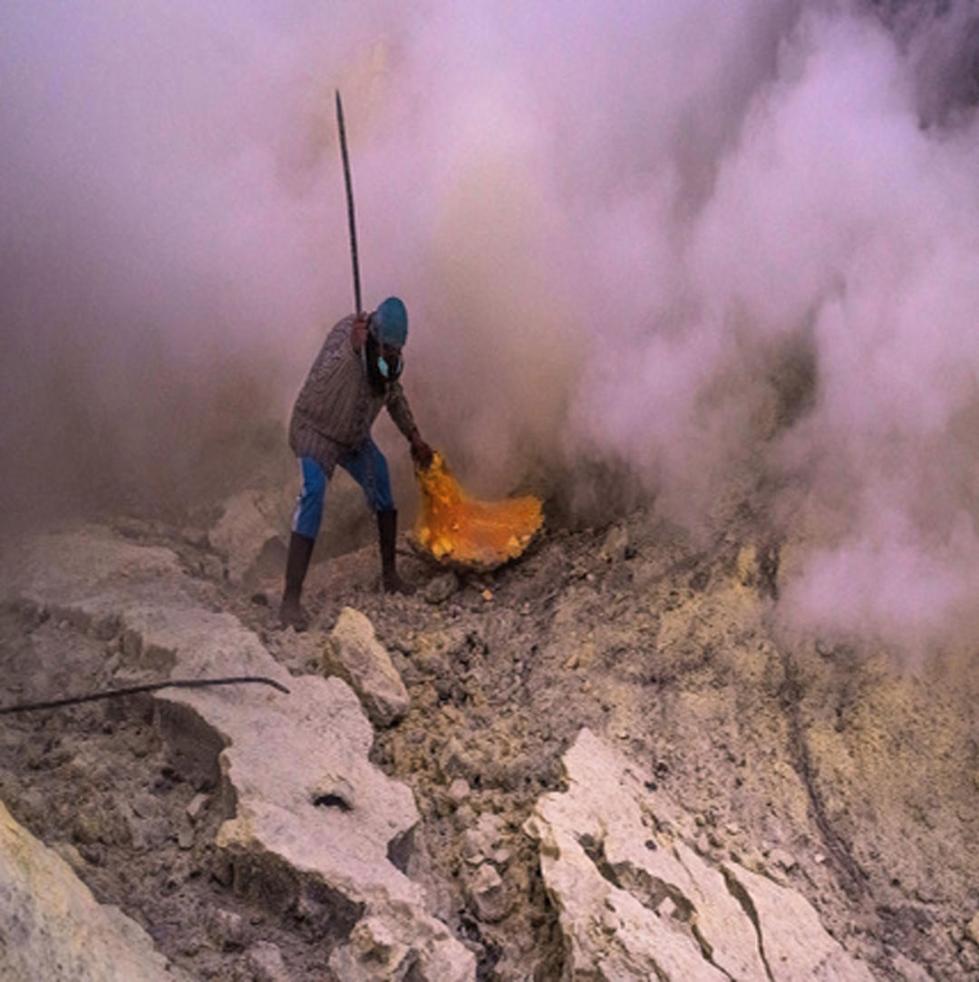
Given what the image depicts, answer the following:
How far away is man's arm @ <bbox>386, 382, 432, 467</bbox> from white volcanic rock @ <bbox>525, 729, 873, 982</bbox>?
6.18ft

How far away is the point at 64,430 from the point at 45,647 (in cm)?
244

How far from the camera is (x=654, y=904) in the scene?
2.90 metres

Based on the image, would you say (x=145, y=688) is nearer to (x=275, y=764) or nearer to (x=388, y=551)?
(x=275, y=764)

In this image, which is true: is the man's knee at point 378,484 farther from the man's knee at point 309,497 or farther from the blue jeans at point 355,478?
the man's knee at point 309,497

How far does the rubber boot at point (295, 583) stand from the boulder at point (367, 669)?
43cm

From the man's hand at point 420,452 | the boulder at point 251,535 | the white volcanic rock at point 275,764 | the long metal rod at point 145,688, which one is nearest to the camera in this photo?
the white volcanic rock at point 275,764

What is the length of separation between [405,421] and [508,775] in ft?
6.01

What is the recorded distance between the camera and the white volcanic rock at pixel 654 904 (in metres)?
2.68

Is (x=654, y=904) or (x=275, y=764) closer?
(x=654, y=904)

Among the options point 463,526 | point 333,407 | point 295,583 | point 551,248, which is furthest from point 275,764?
point 551,248

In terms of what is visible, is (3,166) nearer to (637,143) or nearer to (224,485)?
(224,485)

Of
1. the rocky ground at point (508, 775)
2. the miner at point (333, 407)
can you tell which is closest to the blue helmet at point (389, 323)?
the miner at point (333, 407)

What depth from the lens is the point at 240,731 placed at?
3207 millimetres

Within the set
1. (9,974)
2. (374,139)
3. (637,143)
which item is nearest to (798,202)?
(637,143)
